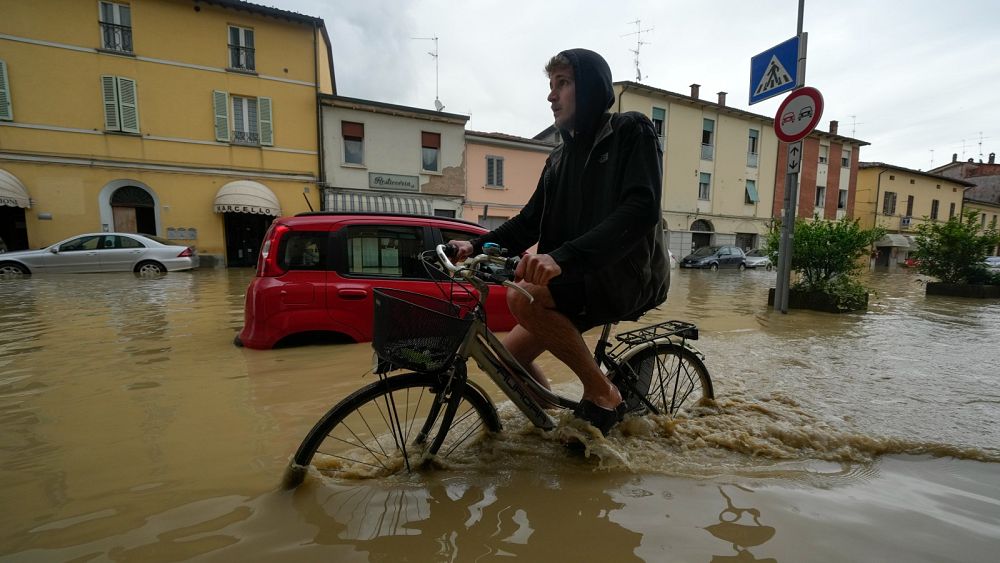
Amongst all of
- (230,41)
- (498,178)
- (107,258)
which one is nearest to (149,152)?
(230,41)

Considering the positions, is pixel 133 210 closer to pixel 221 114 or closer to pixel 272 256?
pixel 221 114

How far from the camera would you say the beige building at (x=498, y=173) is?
21.2 m

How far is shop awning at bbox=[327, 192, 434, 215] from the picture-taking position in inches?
734

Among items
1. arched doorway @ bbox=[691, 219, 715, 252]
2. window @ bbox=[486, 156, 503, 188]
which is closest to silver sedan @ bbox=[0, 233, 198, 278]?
window @ bbox=[486, 156, 503, 188]

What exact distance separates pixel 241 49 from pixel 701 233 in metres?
26.4

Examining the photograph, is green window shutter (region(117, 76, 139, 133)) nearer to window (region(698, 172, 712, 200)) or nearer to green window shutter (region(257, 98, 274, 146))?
green window shutter (region(257, 98, 274, 146))

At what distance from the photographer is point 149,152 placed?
16125mm

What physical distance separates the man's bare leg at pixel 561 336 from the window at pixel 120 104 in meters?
19.9

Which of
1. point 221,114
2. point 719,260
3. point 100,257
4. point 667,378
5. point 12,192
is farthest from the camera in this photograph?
point 719,260

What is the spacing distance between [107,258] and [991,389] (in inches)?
647

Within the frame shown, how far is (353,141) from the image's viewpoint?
62.3ft

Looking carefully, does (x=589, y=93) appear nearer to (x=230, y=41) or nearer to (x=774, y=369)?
(x=774, y=369)

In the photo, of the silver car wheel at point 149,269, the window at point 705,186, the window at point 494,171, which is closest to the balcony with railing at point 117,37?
the silver car wheel at point 149,269

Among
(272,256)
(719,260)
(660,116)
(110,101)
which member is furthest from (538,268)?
(660,116)
